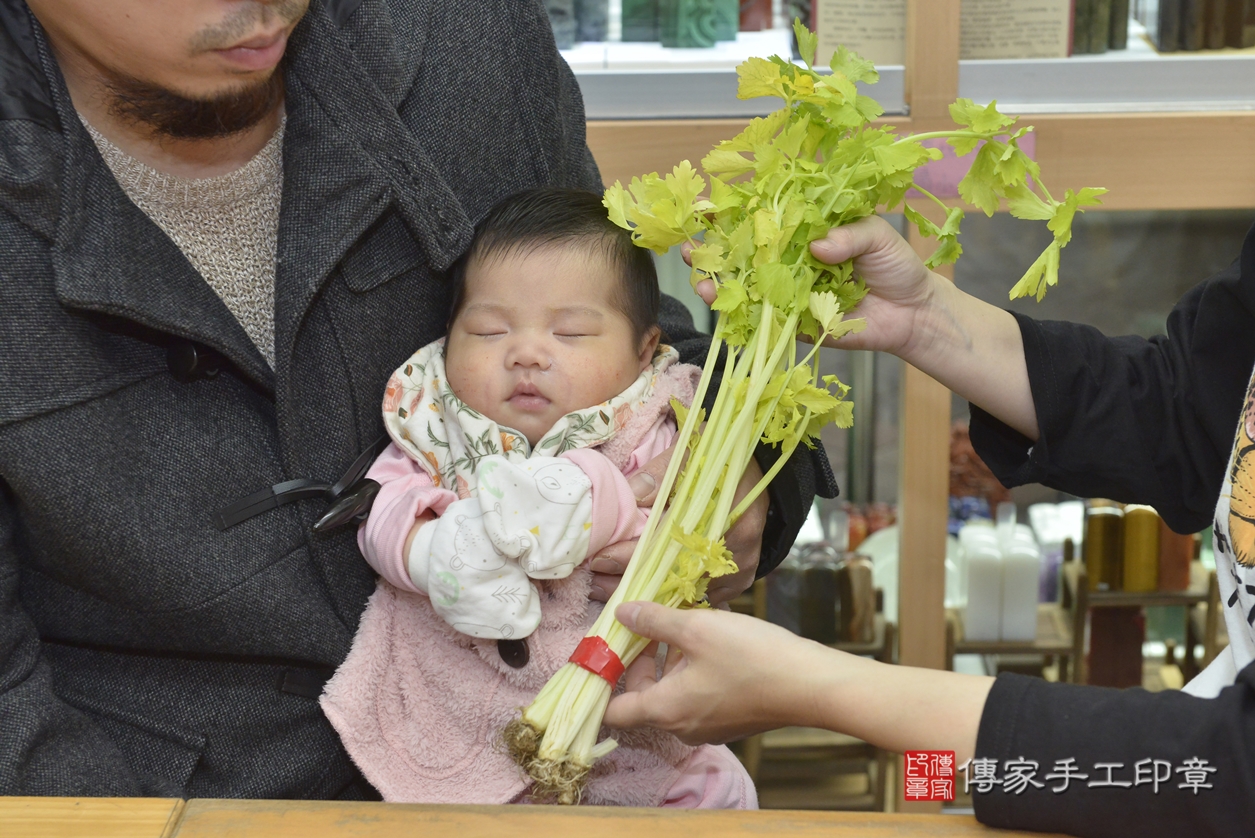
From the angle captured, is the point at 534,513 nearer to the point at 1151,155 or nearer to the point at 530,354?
the point at 530,354

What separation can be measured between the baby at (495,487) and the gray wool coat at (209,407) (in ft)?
0.24

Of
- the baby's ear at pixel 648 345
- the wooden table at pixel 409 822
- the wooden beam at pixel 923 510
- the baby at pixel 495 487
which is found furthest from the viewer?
the wooden beam at pixel 923 510

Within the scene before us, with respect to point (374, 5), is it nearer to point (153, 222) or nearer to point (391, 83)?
point (391, 83)

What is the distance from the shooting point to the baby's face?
1442mm

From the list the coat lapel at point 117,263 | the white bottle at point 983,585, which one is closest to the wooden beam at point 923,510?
the white bottle at point 983,585

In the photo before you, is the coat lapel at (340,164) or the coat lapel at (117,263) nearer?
the coat lapel at (117,263)

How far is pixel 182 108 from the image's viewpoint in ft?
4.49

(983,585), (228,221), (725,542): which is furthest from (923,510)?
(228,221)

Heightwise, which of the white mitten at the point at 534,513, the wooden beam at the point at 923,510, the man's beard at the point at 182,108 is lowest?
the wooden beam at the point at 923,510

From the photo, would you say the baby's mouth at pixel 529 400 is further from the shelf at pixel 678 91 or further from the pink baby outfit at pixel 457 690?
the shelf at pixel 678 91

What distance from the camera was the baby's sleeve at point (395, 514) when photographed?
134 centimetres

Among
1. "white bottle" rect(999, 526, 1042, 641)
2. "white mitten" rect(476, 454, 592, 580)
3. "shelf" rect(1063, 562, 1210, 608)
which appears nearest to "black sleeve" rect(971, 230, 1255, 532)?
"white mitten" rect(476, 454, 592, 580)

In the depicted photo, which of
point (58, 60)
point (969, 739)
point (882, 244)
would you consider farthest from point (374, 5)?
point (969, 739)

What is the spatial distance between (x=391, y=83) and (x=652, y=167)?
0.87 m
